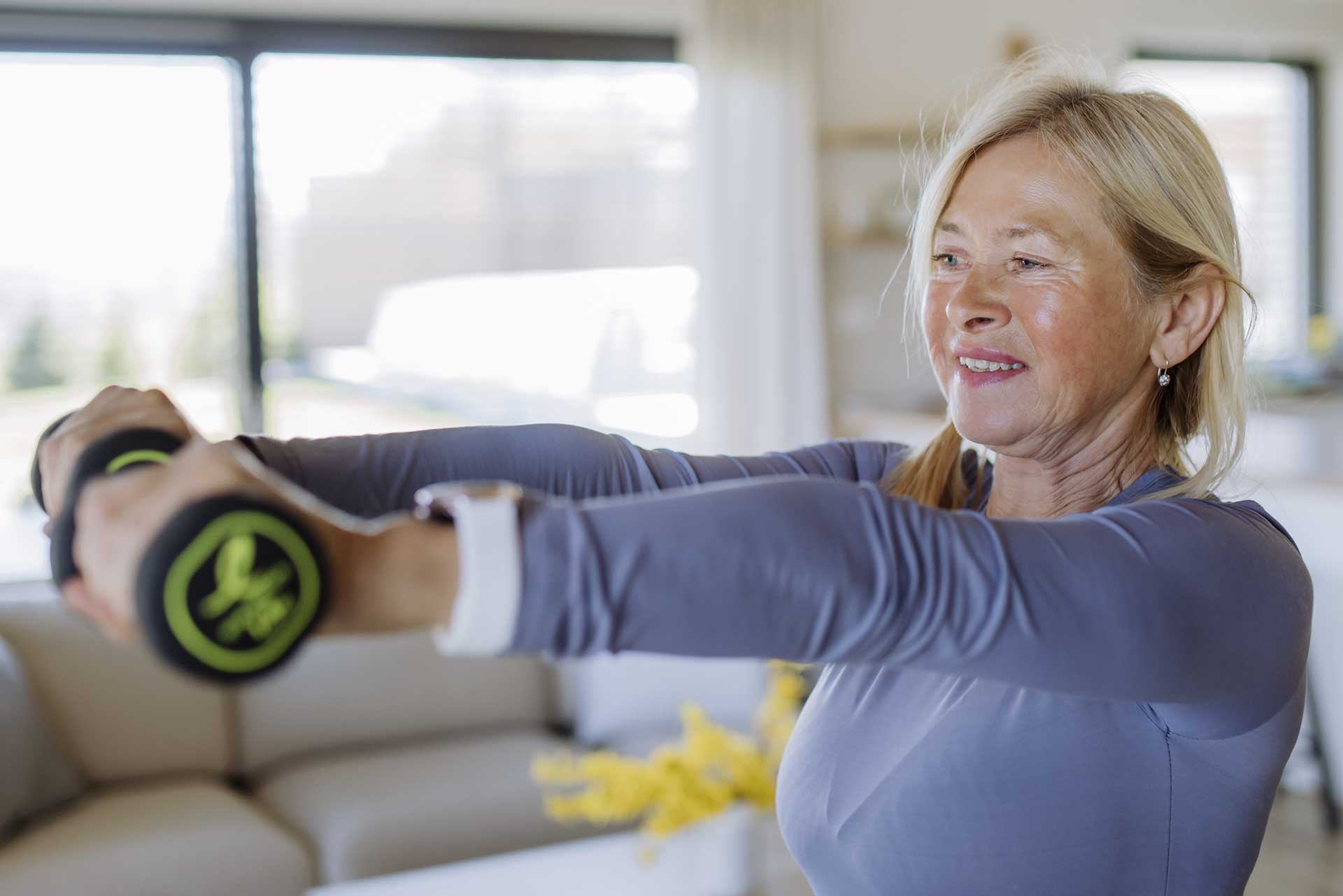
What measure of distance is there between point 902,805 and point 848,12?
15.0 ft

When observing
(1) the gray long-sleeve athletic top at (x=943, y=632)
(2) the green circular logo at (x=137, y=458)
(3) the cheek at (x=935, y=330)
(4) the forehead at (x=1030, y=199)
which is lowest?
(1) the gray long-sleeve athletic top at (x=943, y=632)

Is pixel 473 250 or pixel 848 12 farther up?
pixel 848 12

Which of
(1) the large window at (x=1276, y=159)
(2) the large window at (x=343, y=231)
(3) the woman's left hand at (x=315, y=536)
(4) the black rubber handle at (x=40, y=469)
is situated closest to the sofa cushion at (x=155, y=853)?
(2) the large window at (x=343, y=231)

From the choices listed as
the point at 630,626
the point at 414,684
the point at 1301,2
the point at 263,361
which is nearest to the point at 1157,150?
the point at 630,626

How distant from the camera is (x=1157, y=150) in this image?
1.03 metres

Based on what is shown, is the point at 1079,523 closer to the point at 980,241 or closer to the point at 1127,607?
the point at 1127,607

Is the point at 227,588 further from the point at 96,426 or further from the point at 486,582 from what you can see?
the point at 96,426

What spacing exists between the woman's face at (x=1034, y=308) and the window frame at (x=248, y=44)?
3.68 meters

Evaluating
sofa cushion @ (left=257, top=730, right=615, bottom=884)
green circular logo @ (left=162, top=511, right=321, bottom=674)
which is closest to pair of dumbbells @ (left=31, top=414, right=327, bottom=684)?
green circular logo @ (left=162, top=511, right=321, bottom=674)

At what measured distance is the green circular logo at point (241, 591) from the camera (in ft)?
1.58

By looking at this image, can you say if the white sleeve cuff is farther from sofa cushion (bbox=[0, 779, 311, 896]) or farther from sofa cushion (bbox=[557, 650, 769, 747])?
sofa cushion (bbox=[557, 650, 769, 747])

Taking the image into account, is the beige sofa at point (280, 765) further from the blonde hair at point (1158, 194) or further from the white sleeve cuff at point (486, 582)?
the white sleeve cuff at point (486, 582)

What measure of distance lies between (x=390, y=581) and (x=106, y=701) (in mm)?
3213

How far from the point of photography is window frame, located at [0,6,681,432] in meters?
4.11
